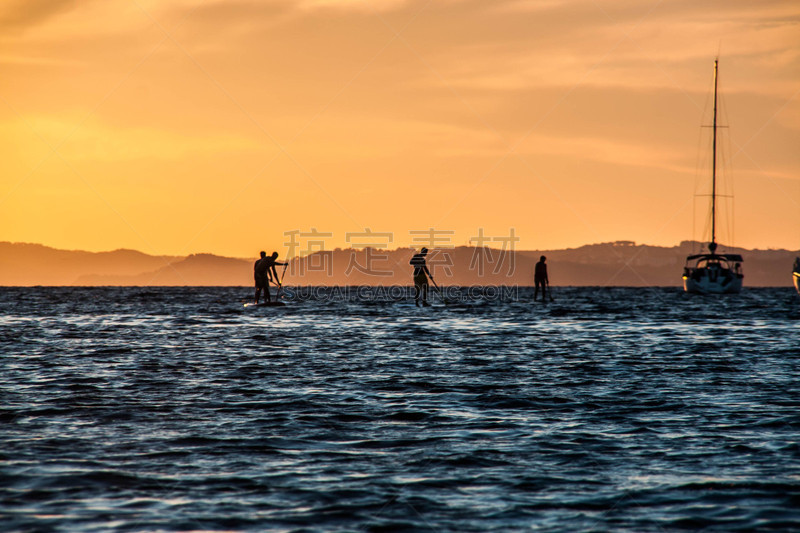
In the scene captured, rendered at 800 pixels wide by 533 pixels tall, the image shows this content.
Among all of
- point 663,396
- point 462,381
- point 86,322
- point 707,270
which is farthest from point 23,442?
point 707,270

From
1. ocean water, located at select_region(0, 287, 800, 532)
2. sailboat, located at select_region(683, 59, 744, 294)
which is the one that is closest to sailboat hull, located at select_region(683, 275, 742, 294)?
sailboat, located at select_region(683, 59, 744, 294)

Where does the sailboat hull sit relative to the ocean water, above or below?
above

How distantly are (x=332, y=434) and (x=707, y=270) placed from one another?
200 feet

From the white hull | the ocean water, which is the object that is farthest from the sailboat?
the ocean water

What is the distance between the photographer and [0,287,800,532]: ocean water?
259 inches

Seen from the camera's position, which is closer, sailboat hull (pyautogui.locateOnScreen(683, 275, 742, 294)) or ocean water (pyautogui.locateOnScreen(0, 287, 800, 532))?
ocean water (pyautogui.locateOnScreen(0, 287, 800, 532))

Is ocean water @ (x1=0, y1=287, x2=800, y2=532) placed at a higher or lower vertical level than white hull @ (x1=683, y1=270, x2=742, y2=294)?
lower

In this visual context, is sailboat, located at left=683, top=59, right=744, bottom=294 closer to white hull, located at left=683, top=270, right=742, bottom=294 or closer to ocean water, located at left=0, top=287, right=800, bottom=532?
white hull, located at left=683, top=270, right=742, bottom=294

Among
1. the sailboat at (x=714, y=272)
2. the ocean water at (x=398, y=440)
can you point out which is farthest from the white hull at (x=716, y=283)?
the ocean water at (x=398, y=440)

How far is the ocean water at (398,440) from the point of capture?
6570 millimetres

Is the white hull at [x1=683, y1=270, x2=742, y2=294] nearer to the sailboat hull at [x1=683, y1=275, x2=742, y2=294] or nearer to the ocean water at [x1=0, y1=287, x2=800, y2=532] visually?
the sailboat hull at [x1=683, y1=275, x2=742, y2=294]

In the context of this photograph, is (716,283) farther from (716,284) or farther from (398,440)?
(398,440)

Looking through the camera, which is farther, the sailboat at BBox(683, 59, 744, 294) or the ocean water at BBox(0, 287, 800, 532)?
the sailboat at BBox(683, 59, 744, 294)

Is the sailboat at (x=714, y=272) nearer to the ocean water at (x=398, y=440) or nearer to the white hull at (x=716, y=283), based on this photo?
the white hull at (x=716, y=283)
